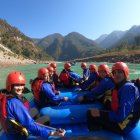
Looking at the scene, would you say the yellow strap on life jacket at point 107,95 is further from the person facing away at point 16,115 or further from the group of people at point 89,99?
the person facing away at point 16,115

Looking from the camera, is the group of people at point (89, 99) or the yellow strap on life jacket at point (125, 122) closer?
the group of people at point (89, 99)

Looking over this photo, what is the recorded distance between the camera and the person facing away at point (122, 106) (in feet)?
13.9

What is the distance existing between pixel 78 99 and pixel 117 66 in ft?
9.52

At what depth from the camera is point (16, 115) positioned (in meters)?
3.59

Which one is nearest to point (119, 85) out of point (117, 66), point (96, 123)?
point (117, 66)

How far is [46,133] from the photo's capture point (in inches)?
150

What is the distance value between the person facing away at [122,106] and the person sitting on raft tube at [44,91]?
72.9 inches

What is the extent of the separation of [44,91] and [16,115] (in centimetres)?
289

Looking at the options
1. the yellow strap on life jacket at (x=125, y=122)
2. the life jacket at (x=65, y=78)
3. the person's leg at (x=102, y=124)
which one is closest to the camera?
the yellow strap on life jacket at (x=125, y=122)

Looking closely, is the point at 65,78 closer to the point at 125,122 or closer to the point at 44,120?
the point at 44,120

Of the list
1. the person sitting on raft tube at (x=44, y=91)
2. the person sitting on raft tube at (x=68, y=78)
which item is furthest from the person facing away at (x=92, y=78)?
the person sitting on raft tube at (x=44, y=91)

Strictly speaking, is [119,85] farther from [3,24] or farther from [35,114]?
[3,24]

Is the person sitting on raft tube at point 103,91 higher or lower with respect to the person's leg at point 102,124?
higher

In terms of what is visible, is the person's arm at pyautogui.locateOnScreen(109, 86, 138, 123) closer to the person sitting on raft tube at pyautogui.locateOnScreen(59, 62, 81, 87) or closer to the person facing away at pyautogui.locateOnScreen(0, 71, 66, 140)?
the person facing away at pyautogui.locateOnScreen(0, 71, 66, 140)
